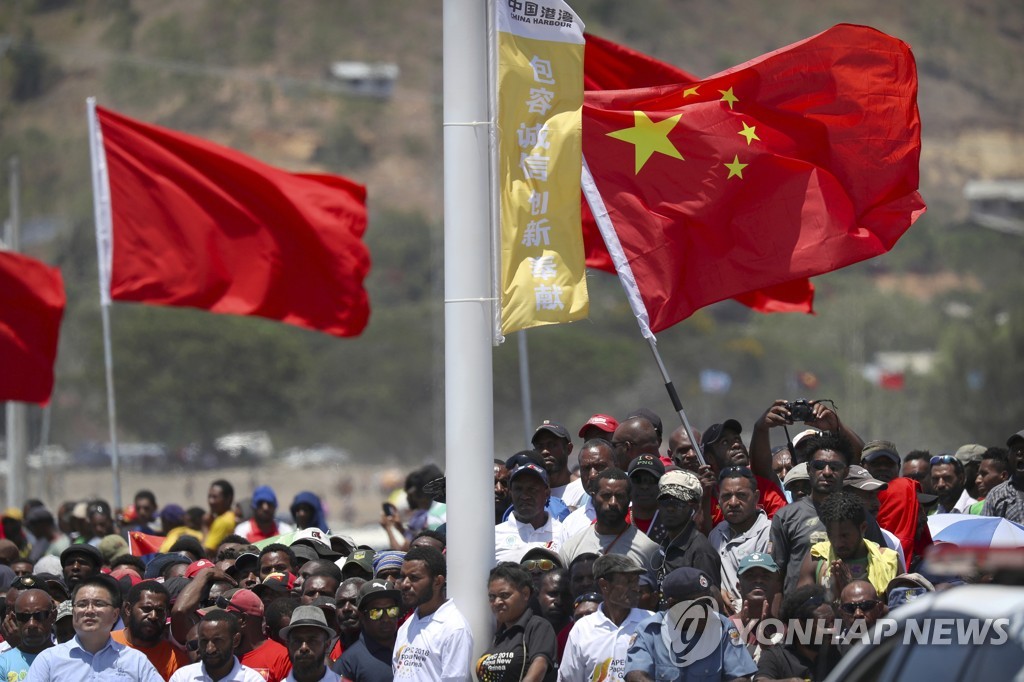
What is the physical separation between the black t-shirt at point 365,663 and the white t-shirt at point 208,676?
482mm

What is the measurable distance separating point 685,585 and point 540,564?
134 cm

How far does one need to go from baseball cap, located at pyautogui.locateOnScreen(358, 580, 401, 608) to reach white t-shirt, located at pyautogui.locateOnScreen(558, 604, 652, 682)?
1.20 meters

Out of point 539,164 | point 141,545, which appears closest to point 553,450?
point 539,164

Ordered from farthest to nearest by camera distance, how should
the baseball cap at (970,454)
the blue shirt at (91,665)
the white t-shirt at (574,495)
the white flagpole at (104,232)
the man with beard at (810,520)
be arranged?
the white flagpole at (104,232)
the baseball cap at (970,454)
the white t-shirt at (574,495)
the blue shirt at (91,665)
the man with beard at (810,520)

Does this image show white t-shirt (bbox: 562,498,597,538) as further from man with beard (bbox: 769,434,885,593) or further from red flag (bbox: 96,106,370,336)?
red flag (bbox: 96,106,370,336)

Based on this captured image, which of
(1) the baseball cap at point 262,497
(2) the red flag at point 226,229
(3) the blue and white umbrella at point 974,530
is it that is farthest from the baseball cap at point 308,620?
(2) the red flag at point 226,229

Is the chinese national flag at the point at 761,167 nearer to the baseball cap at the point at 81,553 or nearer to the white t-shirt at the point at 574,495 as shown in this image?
the white t-shirt at the point at 574,495

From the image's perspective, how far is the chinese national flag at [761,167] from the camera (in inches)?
368

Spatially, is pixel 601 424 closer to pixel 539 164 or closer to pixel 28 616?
pixel 539 164

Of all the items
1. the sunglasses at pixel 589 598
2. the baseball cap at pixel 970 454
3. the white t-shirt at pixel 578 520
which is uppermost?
the baseball cap at pixel 970 454

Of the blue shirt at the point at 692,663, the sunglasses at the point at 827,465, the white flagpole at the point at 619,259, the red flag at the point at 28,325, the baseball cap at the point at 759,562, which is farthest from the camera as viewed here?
the red flag at the point at 28,325

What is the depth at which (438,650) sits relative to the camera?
7.32 m

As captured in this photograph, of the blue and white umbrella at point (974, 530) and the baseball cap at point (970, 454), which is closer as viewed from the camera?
the blue and white umbrella at point (974, 530)

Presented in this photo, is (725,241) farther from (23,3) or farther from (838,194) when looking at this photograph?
(23,3)
